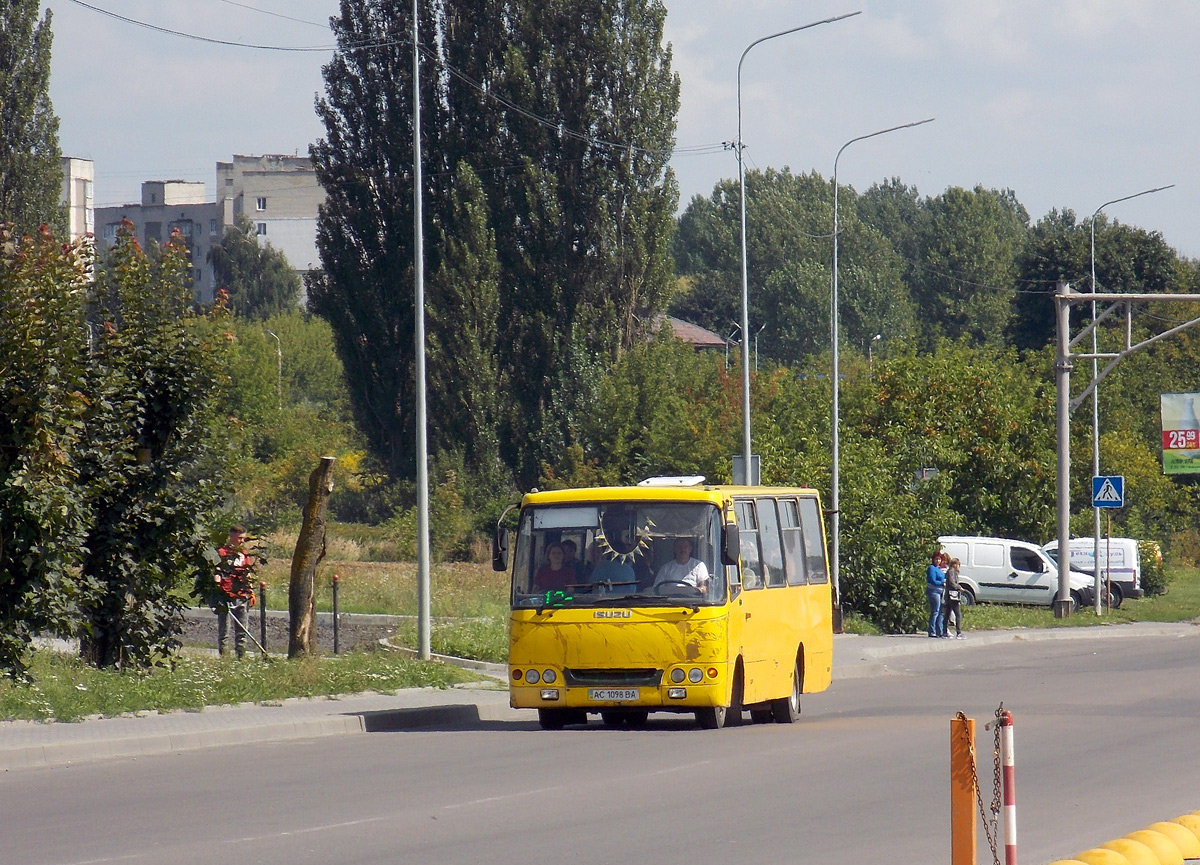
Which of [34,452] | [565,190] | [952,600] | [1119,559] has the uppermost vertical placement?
[565,190]

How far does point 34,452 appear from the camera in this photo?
1698 cm

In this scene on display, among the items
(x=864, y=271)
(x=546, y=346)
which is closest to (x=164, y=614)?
(x=546, y=346)

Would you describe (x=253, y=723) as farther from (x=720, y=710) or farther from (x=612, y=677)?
(x=720, y=710)

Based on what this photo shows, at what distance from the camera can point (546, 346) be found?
52.5m

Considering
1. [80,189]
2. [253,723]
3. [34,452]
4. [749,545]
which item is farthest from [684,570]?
[80,189]

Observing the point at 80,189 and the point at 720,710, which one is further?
the point at 80,189

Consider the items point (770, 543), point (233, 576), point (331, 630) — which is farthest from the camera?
point (331, 630)

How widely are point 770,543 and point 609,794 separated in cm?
709

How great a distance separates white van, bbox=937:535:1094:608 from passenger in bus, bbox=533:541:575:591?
32.7 meters

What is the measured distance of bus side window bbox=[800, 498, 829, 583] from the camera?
65.0 feet

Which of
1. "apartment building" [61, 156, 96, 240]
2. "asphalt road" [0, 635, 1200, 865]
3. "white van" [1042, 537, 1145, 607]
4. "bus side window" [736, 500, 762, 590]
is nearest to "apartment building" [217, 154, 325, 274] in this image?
"apartment building" [61, 156, 96, 240]

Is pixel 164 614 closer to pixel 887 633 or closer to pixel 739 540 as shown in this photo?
pixel 739 540

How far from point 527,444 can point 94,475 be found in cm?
3437

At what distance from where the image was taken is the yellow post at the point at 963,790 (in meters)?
7.04
